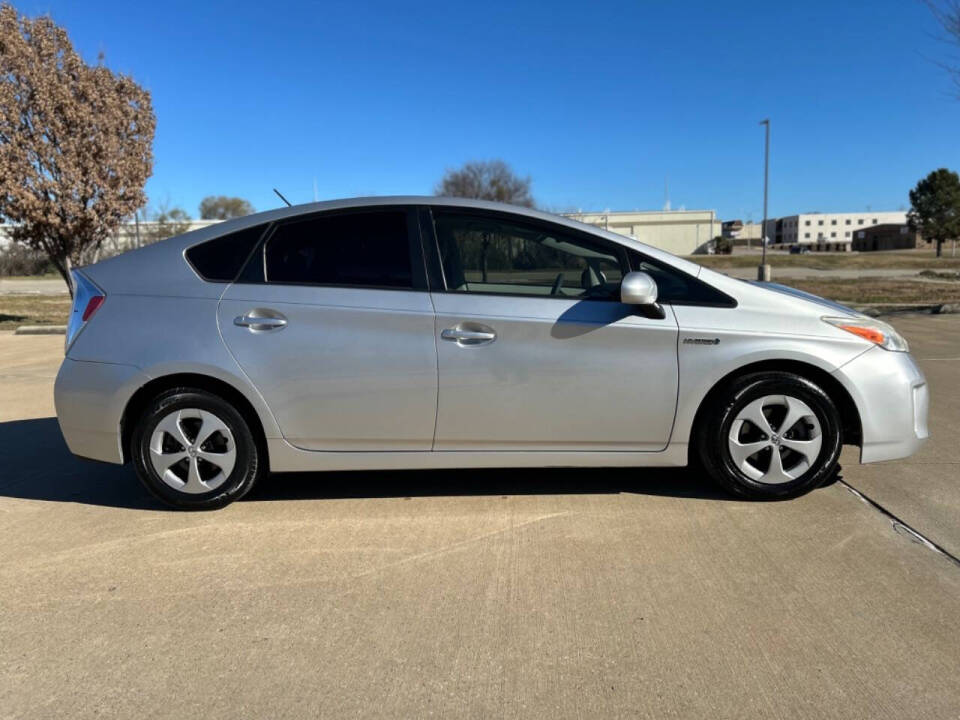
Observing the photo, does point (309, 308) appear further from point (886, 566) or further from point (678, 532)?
point (886, 566)

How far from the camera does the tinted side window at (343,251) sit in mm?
3727

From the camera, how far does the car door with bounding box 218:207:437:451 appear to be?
142 inches

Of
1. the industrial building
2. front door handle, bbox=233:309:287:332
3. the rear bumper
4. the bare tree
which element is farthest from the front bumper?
the industrial building

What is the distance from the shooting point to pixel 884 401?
3.68m

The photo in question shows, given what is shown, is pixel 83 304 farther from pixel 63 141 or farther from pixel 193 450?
pixel 63 141

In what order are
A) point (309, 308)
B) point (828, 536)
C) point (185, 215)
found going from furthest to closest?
point (185, 215) < point (309, 308) < point (828, 536)

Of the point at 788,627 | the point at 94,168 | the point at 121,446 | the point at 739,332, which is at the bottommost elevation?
the point at 788,627

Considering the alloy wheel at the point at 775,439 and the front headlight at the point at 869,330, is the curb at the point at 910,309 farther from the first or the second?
the alloy wheel at the point at 775,439

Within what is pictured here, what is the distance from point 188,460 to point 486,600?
189cm

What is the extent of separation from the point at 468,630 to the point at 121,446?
2.28 m

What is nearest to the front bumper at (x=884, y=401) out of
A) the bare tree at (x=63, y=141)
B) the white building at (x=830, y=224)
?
the bare tree at (x=63, y=141)

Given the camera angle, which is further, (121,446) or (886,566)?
(121,446)

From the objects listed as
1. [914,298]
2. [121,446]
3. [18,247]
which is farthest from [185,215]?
[121,446]

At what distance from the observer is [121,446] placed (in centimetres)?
375
